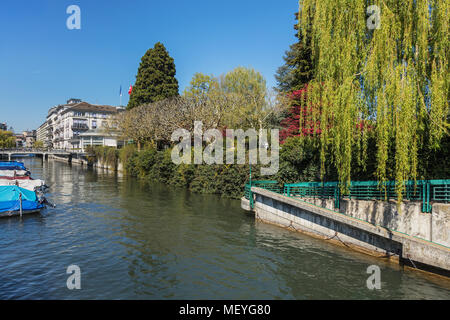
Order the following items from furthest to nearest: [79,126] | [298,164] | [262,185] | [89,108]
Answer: [89,108]
[79,126]
[262,185]
[298,164]

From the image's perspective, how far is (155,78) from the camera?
61.2 metres

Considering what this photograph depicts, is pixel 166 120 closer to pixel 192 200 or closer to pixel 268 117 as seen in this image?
pixel 268 117

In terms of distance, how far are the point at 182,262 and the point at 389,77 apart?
424 inches

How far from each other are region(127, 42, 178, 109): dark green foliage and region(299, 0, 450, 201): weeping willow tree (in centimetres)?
5054

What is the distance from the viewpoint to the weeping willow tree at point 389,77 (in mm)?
10852

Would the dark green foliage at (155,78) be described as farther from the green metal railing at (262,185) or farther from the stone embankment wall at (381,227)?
the stone embankment wall at (381,227)

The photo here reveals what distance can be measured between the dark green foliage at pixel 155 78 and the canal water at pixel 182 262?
44.3 meters

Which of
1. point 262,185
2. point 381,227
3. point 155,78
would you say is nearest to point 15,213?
point 262,185

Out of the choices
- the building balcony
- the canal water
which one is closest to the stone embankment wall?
the canal water

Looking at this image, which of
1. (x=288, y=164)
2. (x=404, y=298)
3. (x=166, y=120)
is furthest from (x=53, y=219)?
(x=166, y=120)

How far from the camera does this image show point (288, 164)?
19188 millimetres

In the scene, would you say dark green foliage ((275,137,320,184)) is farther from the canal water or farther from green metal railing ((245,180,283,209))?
the canal water

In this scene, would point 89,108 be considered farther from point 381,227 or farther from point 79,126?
point 381,227

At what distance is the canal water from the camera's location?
9.87 m
